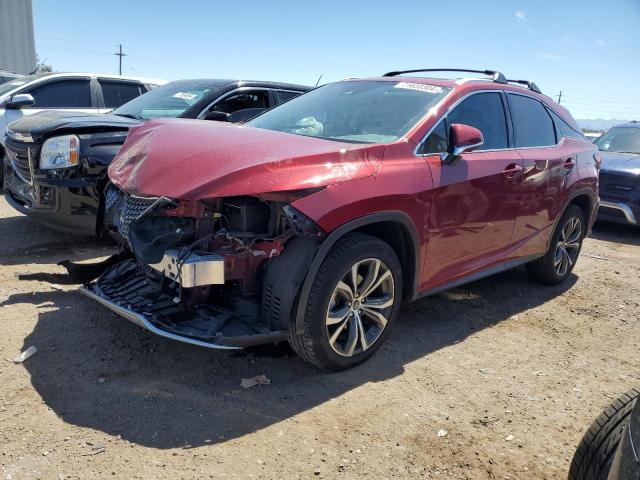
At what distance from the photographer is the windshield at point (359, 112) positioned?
3641 millimetres

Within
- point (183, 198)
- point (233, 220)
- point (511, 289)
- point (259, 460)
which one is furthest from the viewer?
point (511, 289)

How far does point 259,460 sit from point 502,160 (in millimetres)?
2831

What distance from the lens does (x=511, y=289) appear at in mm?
5309

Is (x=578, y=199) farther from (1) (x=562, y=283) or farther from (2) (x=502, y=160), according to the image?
(2) (x=502, y=160)

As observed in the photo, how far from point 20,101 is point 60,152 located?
2.95 meters

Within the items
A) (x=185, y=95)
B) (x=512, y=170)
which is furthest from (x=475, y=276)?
(x=185, y=95)

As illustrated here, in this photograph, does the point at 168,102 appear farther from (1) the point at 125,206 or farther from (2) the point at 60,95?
(1) the point at 125,206

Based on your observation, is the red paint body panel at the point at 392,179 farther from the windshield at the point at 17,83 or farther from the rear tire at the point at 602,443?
the windshield at the point at 17,83

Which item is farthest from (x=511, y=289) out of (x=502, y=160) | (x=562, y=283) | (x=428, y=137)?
(x=428, y=137)

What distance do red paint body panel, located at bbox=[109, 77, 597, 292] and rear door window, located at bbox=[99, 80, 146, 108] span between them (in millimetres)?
4542

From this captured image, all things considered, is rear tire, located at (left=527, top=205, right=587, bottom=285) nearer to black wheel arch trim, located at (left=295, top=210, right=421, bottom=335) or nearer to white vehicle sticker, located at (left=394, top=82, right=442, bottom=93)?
white vehicle sticker, located at (left=394, top=82, right=442, bottom=93)

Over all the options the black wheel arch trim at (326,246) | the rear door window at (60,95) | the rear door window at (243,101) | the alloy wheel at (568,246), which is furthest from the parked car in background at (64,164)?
the alloy wheel at (568,246)

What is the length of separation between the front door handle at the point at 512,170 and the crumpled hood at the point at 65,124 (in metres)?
3.37

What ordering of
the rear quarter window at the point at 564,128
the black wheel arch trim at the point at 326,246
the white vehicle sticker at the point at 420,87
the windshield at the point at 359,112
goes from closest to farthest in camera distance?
1. the black wheel arch trim at the point at 326,246
2. the windshield at the point at 359,112
3. the white vehicle sticker at the point at 420,87
4. the rear quarter window at the point at 564,128
